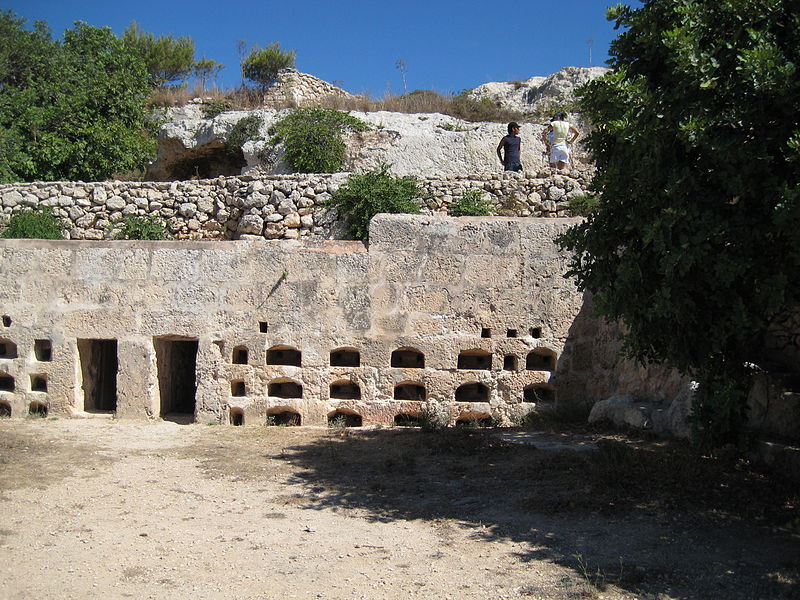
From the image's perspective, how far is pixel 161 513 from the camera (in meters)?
5.50

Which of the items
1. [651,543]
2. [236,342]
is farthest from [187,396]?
[651,543]

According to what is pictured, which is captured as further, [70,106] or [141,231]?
[70,106]

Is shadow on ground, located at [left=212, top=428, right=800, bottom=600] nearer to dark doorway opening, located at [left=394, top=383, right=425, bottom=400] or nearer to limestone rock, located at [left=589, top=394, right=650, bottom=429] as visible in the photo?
limestone rock, located at [left=589, top=394, right=650, bottom=429]

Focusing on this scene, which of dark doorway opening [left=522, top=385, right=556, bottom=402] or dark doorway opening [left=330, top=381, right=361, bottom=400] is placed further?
dark doorway opening [left=330, top=381, right=361, bottom=400]

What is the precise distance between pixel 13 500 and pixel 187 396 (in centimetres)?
450

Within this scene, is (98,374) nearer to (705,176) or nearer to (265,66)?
(705,176)

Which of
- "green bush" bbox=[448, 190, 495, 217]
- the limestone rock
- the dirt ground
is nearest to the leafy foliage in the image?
"green bush" bbox=[448, 190, 495, 217]

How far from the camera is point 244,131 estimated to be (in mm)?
16469

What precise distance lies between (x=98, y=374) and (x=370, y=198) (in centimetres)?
464

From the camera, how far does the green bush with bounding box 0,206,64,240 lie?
37.5 ft

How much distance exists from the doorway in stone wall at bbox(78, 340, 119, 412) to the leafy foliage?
19.1ft

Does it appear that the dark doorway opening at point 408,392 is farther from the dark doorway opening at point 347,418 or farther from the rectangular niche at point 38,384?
Answer: the rectangular niche at point 38,384

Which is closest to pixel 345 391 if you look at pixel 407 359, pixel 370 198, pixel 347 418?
pixel 347 418

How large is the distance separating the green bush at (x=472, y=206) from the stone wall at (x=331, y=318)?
2558mm
